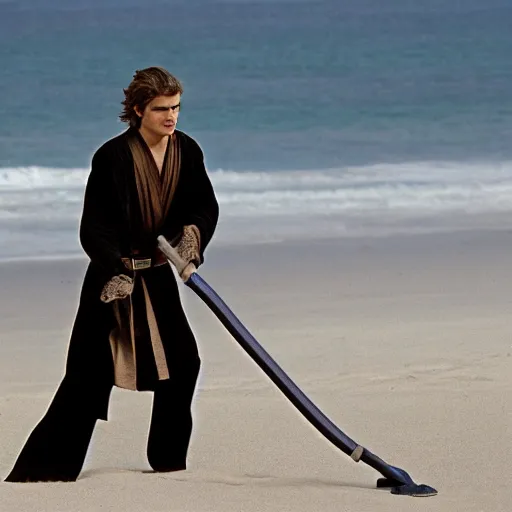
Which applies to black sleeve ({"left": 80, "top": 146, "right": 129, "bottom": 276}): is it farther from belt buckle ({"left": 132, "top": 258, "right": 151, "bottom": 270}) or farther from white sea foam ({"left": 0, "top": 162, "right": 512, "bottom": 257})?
white sea foam ({"left": 0, "top": 162, "right": 512, "bottom": 257})

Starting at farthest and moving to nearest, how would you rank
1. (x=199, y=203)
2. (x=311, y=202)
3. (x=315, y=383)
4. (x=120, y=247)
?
(x=311, y=202), (x=315, y=383), (x=199, y=203), (x=120, y=247)

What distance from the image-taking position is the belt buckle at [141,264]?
17.2ft

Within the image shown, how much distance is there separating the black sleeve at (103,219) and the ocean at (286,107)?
19.0ft

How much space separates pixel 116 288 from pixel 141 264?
0.17 m

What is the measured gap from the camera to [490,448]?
18.9 ft

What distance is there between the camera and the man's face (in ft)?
16.8

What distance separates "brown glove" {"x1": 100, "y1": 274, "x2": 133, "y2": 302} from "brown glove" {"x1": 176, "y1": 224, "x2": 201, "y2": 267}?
212 millimetres

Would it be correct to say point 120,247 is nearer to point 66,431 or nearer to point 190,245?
point 190,245

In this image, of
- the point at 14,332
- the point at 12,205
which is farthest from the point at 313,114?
the point at 14,332

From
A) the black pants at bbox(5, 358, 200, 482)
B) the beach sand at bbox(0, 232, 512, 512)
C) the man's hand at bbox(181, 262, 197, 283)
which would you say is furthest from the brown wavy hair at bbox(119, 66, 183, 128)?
the beach sand at bbox(0, 232, 512, 512)

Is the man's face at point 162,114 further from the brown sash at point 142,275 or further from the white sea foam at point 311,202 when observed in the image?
the white sea foam at point 311,202

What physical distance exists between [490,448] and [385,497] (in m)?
0.77

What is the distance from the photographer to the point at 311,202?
1359 centimetres

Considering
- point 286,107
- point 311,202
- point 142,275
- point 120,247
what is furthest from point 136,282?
point 286,107
